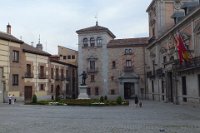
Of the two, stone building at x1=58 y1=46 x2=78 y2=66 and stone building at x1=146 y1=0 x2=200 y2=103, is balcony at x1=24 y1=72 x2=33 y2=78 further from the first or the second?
stone building at x1=58 y1=46 x2=78 y2=66

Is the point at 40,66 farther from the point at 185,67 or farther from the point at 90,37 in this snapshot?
Answer: the point at 185,67

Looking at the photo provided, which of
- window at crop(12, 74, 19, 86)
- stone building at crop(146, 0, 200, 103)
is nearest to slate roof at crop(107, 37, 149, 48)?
stone building at crop(146, 0, 200, 103)

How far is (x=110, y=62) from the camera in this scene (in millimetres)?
56844

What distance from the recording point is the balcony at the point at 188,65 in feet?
87.9

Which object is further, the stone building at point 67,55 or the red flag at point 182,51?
the stone building at point 67,55

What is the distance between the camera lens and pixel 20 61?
42.7 meters

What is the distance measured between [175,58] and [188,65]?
5663 millimetres

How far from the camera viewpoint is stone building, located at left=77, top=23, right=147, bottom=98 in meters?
55.4

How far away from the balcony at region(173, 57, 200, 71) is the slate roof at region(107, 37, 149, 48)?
22.6 meters

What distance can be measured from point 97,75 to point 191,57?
29.3m

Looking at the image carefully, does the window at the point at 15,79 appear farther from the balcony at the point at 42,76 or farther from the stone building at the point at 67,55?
the stone building at the point at 67,55

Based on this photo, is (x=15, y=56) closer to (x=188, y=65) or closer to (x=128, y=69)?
(x=128, y=69)

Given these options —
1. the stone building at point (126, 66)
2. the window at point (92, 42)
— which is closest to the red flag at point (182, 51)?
the stone building at point (126, 66)

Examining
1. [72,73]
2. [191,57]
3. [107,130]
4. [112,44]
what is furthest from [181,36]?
[72,73]
